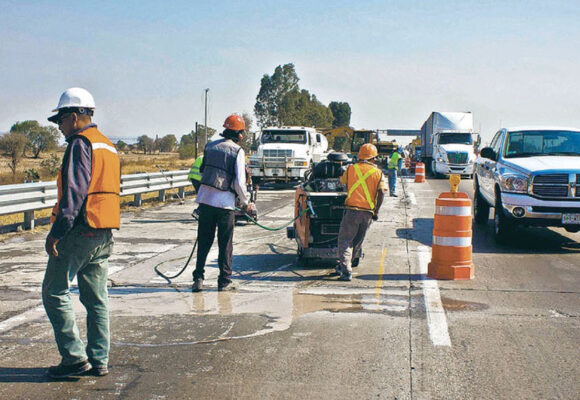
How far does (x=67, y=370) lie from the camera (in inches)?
184

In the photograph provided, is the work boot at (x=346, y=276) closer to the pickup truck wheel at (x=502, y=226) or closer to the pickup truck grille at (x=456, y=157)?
the pickup truck wheel at (x=502, y=226)

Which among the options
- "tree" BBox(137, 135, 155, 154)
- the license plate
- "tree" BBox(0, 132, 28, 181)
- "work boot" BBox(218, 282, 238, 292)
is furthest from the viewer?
"tree" BBox(137, 135, 155, 154)

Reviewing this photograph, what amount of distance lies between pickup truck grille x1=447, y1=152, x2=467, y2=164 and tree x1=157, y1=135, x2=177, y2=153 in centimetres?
8692

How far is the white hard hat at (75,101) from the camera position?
468 cm

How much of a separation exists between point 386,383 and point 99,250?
2221 mm

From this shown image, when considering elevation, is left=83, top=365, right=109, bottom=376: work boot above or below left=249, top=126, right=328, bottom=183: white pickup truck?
below

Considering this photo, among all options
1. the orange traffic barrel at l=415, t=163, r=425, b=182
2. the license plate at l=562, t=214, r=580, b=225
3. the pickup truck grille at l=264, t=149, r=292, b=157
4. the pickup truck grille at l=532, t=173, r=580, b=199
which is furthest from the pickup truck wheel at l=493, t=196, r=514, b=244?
the orange traffic barrel at l=415, t=163, r=425, b=182

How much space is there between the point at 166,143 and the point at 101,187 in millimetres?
112475

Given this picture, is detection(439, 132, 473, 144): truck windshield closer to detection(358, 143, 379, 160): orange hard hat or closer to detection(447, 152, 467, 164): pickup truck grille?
detection(447, 152, 467, 164): pickup truck grille

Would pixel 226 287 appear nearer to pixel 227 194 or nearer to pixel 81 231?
pixel 227 194

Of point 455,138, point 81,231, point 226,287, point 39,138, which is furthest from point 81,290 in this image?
point 39,138

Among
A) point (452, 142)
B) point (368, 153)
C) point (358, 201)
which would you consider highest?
point (452, 142)

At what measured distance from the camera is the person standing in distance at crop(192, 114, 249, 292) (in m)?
7.47

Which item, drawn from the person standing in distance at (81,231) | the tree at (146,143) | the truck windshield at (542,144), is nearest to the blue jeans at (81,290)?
the person standing in distance at (81,231)
